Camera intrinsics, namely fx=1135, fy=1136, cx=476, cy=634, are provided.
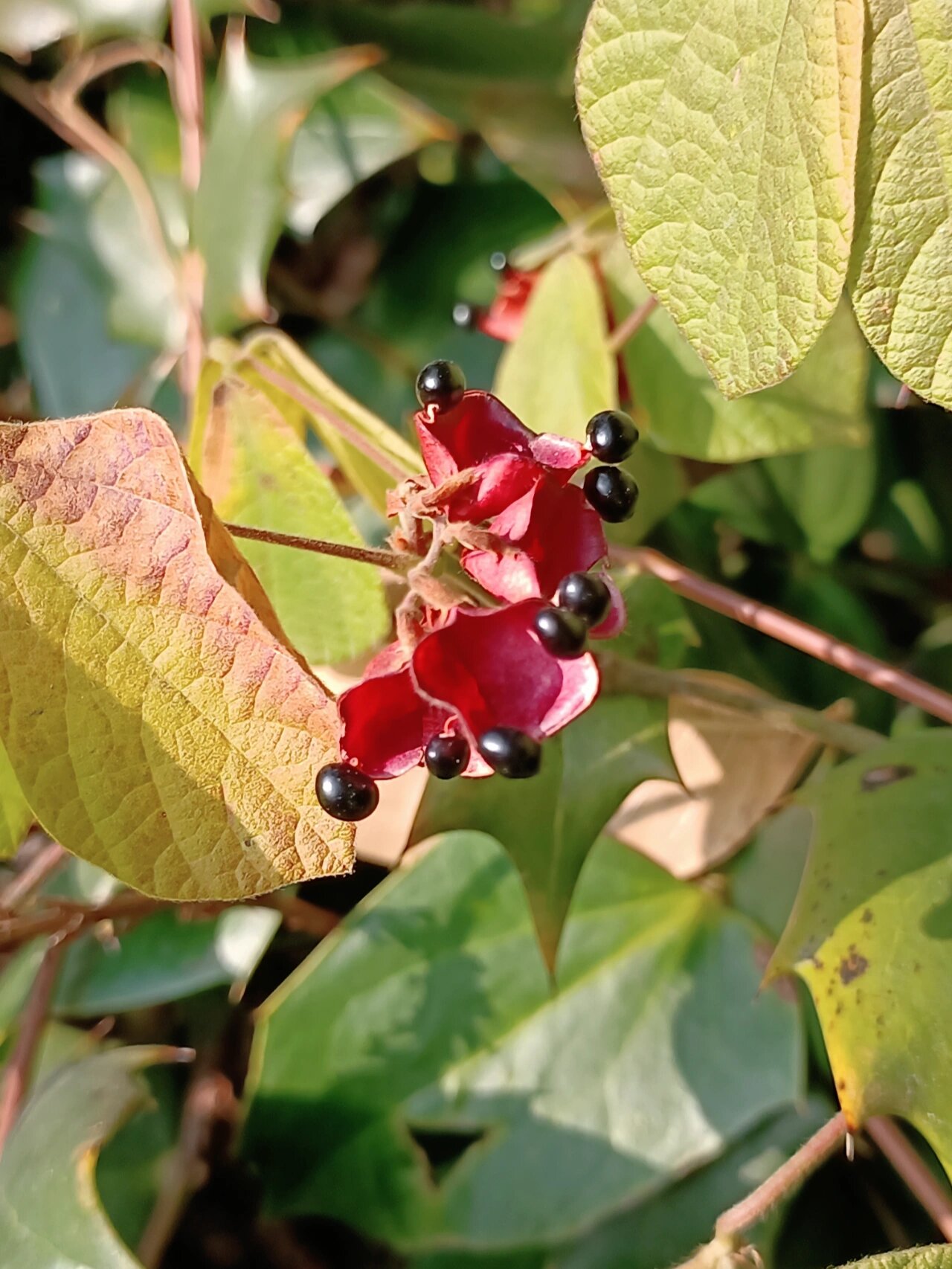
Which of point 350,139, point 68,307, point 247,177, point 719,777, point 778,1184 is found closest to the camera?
point 778,1184

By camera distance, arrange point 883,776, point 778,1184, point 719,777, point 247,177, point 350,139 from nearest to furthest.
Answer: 1. point 778,1184
2. point 883,776
3. point 719,777
4. point 247,177
5. point 350,139


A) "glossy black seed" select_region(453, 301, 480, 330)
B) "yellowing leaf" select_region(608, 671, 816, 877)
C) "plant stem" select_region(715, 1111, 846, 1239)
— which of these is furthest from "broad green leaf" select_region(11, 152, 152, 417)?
"plant stem" select_region(715, 1111, 846, 1239)

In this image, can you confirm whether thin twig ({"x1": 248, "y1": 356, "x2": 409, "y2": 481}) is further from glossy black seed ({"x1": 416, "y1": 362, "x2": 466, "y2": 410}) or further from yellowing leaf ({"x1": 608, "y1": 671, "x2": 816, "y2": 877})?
yellowing leaf ({"x1": 608, "y1": 671, "x2": 816, "y2": 877})

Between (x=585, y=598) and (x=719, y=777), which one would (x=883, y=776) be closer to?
(x=719, y=777)

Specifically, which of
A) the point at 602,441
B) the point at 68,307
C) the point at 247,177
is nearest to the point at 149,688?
the point at 602,441

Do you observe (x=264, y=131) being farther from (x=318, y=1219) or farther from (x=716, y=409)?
(x=318, y=1219)
